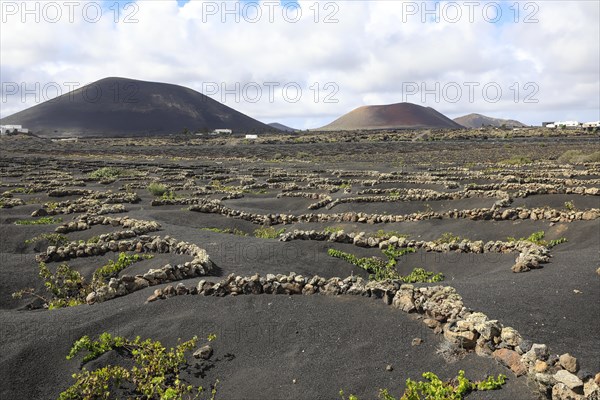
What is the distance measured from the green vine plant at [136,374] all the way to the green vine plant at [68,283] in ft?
9.47

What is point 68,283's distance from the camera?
34.4ft

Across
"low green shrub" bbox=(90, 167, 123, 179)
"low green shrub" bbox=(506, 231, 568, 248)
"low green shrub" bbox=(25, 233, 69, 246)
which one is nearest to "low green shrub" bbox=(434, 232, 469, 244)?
"low green shrub" bbox=(506, 231, 568, 248)

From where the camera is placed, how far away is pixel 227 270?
10.7 m

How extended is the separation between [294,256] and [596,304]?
6743mm

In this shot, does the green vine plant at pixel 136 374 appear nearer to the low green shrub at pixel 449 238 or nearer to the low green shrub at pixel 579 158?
the low green shrub at pixel 449 238

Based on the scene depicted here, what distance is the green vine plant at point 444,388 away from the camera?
5.35 m

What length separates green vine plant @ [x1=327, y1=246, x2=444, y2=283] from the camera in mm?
10875

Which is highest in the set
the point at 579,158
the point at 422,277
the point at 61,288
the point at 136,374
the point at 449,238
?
the point at 579,158

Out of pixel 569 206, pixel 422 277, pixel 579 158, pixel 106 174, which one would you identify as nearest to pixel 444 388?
pixel 422 277

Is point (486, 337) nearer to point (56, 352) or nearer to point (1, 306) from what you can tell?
point (56, 352)

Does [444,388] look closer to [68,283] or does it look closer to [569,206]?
[68,283]

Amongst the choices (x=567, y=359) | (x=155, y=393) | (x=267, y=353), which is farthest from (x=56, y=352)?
(x=567, y=359)

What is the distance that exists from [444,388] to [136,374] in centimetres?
402

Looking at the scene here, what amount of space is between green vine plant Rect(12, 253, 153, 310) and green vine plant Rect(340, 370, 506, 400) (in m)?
6.73
